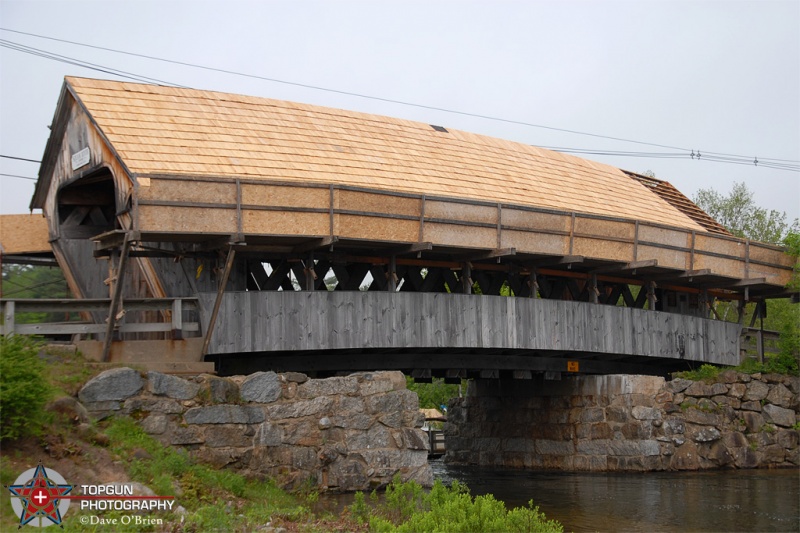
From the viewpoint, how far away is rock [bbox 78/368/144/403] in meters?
13.9

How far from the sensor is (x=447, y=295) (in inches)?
774

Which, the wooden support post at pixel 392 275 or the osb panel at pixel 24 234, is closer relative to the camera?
the wooden support post at pixel 392 275

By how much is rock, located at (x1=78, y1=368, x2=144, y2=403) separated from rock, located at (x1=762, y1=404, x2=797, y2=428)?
633 inches

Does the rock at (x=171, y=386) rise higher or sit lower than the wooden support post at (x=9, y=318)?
lower

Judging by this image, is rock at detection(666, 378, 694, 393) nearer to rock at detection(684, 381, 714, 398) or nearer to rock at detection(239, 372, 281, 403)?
rock at detection(684, 381, 714, 398)

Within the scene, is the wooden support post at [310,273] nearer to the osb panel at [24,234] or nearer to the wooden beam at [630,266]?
the wooden beam at [630,266]

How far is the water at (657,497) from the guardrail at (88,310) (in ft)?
21.6

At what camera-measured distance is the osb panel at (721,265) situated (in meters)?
23.3

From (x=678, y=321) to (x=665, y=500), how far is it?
25.8ft

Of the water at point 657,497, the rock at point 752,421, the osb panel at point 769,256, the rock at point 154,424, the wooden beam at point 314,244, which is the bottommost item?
the water at point 657,497

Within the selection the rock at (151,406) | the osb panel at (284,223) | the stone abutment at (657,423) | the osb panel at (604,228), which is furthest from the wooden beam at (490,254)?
the rock at (151,406)

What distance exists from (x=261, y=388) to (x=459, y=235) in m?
5.41

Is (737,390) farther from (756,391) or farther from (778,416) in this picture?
(778,416)

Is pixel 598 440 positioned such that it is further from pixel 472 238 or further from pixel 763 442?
pixel 472 238
